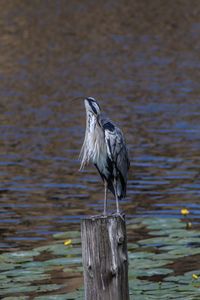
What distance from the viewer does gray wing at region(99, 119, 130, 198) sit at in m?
6.20

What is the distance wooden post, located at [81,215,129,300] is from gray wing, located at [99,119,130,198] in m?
0.89

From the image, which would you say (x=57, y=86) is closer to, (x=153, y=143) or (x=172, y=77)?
(x=172, y=77)

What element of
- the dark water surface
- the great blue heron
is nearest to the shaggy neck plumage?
the great blue heron

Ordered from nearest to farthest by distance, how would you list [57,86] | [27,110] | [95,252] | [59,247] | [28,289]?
[95,252], [28,289], [59,247], [27,110], [57,86]

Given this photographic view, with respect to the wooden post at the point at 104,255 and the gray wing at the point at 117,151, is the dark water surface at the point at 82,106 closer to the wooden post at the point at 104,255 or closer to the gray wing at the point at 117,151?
the gray wing at the point at 117,151

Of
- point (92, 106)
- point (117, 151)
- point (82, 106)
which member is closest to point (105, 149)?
point (117, 151)

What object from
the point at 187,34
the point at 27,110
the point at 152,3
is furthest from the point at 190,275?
the point at 152,3

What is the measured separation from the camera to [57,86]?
20.7m

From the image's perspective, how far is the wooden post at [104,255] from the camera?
5.39 m

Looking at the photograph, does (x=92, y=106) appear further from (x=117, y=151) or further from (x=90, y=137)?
(x=117, y=151)

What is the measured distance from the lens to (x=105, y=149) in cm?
627

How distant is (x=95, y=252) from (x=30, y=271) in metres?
2.75

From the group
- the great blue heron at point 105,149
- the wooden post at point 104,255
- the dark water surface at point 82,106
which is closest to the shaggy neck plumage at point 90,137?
the great blue heron at point 105,149

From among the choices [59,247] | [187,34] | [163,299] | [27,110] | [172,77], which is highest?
[187,34]
